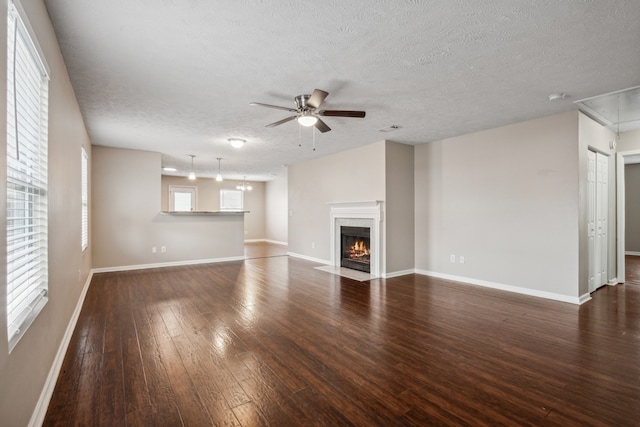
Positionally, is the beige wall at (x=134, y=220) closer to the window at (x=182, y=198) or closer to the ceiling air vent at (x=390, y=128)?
the window at (x=182, y=198)

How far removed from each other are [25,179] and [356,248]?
5.20 m

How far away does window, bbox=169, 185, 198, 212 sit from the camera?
10344mm

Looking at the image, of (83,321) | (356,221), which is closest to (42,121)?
(83,321)

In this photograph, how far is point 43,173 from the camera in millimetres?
2031

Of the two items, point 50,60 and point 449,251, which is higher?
point 50,60

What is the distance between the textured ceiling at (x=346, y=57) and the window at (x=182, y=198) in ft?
20.4

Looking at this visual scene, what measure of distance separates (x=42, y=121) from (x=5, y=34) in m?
0.91

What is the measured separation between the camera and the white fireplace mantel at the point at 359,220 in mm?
5527

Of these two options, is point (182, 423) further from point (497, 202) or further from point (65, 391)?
point (497, 202)

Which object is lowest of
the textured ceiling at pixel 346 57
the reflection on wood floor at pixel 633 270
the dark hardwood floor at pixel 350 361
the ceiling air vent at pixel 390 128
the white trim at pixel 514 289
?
the dark hardwood floor at pixel 350 361

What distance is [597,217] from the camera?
14.8 feet

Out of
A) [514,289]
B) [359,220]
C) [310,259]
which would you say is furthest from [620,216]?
[310,259]

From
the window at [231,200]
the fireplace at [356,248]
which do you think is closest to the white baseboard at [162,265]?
the fireplace at [356,248]

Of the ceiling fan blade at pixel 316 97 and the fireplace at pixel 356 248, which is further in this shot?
the fireplace at pixel 356 248
